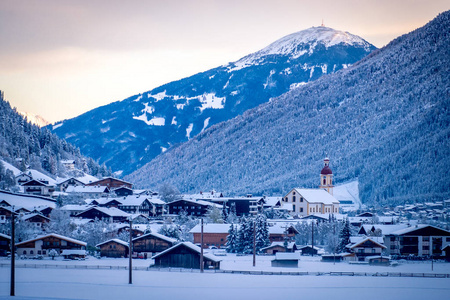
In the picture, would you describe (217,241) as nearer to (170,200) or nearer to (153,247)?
(153,247)

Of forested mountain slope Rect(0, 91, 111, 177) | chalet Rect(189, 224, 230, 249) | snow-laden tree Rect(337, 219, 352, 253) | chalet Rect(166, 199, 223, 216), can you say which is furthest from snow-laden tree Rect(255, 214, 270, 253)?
forested mountain slope Rect(0, 91, 111, 177)

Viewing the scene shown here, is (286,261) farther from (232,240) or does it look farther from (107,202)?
(107,202)

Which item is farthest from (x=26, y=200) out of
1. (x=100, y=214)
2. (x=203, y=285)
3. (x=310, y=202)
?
(x=203, y=285)

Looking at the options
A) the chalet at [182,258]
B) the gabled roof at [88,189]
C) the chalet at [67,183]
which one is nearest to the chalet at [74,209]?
the gabled roof at [88,189]

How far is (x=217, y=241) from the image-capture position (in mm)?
114875

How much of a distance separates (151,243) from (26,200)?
45673 mm

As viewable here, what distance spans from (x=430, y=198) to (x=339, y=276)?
117 m

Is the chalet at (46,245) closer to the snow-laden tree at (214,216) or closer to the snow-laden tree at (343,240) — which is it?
the snow-laden tree at (343,240)

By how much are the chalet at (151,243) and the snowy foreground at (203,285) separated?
48.8 ft

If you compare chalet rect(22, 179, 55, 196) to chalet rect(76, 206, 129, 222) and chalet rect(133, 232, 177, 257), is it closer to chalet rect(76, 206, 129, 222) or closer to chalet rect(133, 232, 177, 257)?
chalet rect(76, 206, 129, 222)

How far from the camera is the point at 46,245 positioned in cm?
9281

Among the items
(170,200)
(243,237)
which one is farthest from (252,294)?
(170,200)

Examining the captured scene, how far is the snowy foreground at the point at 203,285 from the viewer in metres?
57.0

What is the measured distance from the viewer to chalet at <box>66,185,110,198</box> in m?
156
